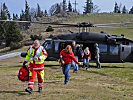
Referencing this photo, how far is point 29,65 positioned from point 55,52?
1392 centimetres

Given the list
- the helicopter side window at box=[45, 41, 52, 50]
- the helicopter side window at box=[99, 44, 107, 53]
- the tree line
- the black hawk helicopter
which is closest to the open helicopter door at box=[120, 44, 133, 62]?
the black hawk helicopter

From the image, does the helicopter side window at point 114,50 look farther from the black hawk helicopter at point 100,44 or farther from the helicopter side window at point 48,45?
the helicopter side window at point 48,45

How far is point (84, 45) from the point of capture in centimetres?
2517

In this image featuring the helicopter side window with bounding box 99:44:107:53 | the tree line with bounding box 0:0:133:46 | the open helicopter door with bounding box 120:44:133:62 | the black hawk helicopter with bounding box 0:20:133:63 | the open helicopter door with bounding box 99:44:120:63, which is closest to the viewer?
the black hawk helicopter with bounding box 0:20:133:63

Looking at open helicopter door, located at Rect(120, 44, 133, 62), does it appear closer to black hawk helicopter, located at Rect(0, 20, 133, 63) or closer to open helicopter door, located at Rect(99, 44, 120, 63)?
black hawk helicopter, located at Rect(0, 20, 133, 63)

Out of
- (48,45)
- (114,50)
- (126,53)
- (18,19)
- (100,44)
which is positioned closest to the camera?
(100,44)

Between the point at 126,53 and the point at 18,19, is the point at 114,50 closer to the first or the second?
the point at 126,53

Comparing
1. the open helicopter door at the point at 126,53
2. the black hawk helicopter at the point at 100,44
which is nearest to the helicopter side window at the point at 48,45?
the black hawk helicopter at the point at 100,44

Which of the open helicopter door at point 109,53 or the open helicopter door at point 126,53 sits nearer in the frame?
the open helicopter door at point 109,53

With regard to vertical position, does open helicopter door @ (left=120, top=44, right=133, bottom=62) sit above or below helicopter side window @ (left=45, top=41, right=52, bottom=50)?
below

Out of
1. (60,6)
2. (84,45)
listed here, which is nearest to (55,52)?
(84,45)

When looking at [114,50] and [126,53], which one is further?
[126,53]

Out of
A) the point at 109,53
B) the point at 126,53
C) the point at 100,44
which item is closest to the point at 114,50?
the point at 109,53

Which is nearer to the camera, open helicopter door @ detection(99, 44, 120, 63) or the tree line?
open helicopter door @ detection(99, 44, 120, 63)
